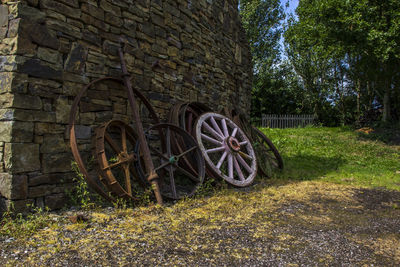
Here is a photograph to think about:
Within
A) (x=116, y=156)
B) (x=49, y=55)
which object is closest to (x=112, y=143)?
(x=116, y=156)

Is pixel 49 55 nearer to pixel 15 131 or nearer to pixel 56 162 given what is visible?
pixel 15 131

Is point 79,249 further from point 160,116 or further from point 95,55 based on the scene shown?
point 160,116

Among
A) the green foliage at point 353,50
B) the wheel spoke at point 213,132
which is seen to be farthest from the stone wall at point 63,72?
the green foliage at point 353,50

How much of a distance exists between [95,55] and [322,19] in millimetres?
11231

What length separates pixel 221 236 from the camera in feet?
8.53

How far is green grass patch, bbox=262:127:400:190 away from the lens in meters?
6.02

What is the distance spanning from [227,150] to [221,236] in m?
2.41

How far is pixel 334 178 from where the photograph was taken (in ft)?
19.6

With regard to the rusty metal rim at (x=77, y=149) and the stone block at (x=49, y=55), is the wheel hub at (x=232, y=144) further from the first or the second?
the stone block at (x=49, y=55)

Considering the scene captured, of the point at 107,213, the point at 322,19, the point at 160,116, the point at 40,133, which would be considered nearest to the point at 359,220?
the point at 107,213

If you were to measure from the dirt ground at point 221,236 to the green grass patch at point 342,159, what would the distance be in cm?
223

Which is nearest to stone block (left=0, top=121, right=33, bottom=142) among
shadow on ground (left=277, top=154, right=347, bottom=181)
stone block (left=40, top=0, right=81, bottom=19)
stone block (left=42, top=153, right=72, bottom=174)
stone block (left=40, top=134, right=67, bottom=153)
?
stone block (left=40, top=134, right=67, bottom=153)

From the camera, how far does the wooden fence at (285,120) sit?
18469mm

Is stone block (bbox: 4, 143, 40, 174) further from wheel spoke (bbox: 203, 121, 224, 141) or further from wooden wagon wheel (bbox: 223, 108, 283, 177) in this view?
wooden wagon wheel (bbox: 223, 108, 283, 177)
